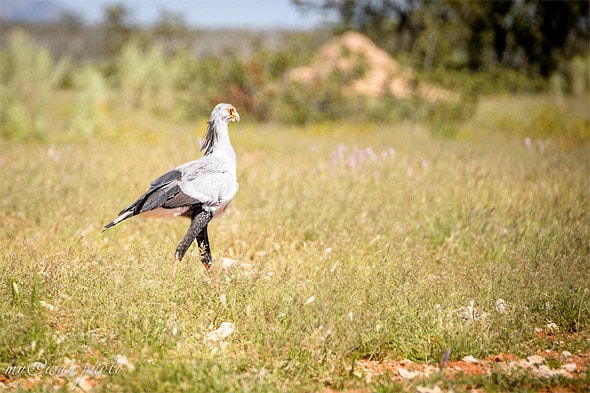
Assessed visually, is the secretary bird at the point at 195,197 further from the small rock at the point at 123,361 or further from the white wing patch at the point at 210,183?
the small rock at the point at 123,361

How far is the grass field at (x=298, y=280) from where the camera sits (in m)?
3.64

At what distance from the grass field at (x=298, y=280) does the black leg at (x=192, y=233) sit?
0.48ft

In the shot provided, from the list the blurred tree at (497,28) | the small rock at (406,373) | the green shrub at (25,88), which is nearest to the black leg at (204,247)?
the small rock at (406,373)

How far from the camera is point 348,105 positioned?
16.7 m

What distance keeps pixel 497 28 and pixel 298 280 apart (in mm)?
29221

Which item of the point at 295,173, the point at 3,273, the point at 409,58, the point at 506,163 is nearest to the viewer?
the point at 3,273

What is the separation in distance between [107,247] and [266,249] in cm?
149

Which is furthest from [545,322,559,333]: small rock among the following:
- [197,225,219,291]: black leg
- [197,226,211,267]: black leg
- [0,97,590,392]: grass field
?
[197,226,211,267]: black leg

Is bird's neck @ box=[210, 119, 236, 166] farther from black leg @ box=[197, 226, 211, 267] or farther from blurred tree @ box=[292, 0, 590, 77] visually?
blurred tree @ box=[292, 0, 590, 77]

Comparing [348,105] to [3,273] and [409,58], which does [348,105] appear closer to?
[409,58]

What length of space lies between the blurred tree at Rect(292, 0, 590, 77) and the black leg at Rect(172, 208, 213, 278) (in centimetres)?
2550

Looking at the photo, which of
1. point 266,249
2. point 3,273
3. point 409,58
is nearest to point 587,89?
point 409,58

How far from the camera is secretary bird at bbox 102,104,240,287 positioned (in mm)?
4543

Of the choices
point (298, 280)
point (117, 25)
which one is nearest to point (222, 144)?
point (298, 280)
